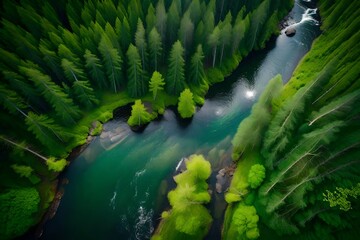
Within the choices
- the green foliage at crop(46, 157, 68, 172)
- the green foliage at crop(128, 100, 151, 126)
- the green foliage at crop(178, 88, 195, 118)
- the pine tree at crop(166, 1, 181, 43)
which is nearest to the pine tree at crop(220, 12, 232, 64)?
the pine tree at crop(166, 1, 181, 43)

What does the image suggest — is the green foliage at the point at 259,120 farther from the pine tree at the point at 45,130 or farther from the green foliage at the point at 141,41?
the pine tree at the point at 45,130

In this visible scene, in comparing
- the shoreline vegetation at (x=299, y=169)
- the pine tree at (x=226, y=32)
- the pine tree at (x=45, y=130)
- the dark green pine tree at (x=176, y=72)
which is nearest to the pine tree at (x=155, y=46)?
the dark green pine tree at (x=176, y=72)

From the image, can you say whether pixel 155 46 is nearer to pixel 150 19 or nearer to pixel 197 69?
pixel 150 19

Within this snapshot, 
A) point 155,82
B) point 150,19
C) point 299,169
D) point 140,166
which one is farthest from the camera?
point 150,19

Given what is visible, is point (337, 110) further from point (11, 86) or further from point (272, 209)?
point (11, 86)

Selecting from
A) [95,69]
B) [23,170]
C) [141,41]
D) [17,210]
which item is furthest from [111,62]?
[17,210]

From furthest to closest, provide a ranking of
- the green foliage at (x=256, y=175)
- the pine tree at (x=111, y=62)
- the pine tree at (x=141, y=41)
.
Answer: the pine tree at (x=141, y=41) < the pine tree at (x=111, y=62) < the green foliage at (x=256, y=175)

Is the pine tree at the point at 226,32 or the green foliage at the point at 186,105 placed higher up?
the pine tree at the point at 226,32
